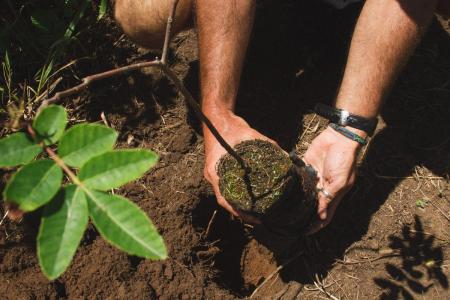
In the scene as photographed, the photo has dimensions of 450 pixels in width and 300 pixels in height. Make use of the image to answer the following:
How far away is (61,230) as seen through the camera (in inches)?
25.5

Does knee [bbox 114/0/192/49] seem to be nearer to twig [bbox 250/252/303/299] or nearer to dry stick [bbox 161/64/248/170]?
dry stick [bbox 161/64/248/170]

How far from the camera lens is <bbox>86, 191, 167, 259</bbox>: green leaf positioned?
626mm

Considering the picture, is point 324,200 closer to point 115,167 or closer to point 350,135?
point 350,135

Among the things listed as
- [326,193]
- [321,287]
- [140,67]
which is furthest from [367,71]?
[140,67]

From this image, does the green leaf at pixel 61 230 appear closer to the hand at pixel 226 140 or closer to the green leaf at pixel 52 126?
the green leaf at pixel 52 126

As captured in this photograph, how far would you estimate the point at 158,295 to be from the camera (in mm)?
1768

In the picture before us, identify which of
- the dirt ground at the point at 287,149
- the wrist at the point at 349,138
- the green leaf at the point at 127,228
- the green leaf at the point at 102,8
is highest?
the green leaf at the point at 127,228

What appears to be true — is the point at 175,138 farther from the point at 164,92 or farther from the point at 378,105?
the point at 378,105

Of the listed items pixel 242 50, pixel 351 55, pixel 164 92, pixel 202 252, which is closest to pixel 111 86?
pixel 164 92

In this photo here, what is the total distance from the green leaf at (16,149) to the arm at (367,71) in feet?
4.07

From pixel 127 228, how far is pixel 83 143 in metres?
0.20

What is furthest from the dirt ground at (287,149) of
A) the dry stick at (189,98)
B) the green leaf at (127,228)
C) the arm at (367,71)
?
the green leaf at (127,228)

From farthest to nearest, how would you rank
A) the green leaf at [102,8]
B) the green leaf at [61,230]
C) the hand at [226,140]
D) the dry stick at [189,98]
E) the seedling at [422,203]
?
the green leaf at [102,8]
the seedling at [422,203]
the hand at [226,140]
the dry stick at [189,98]
the green leaf at [61,230]

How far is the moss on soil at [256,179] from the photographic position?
4.88ft
